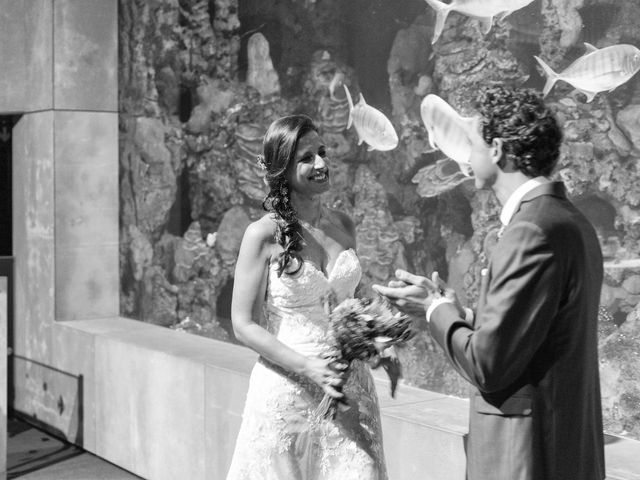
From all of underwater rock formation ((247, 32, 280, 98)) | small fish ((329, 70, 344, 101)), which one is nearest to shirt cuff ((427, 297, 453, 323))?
small fish ((329, 70, 344, 101))

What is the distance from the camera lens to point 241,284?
134 inches

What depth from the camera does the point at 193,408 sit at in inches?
227

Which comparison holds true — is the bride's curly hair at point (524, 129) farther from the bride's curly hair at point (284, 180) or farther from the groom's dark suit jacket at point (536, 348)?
the bride's curly hair at point (284, 180)

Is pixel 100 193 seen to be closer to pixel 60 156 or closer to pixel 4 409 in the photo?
pixel 60 156

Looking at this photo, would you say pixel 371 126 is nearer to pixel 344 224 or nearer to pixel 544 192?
pixel 344 224

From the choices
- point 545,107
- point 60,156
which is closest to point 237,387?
point 60,156

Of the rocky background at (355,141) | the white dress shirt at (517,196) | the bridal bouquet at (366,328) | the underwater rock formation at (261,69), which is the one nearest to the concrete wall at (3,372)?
the rocky background at (355,141)

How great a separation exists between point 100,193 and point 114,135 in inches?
18.0

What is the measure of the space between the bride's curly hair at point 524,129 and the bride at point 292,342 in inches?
48.0

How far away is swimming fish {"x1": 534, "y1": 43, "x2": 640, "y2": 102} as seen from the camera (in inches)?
150

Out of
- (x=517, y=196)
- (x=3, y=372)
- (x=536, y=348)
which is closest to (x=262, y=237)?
(x=517, y=196)

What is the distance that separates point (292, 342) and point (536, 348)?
1.46 meters

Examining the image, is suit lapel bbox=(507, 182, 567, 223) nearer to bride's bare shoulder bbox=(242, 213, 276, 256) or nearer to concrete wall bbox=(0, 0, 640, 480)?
bride's bare shoulder bbox=(242, 213, 276, 256)

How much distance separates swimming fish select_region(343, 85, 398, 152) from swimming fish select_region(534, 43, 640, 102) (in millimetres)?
1174
